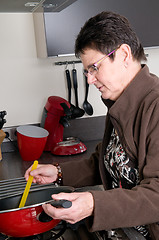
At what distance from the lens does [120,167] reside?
3.64ft

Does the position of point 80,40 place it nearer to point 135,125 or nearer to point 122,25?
point 122,25

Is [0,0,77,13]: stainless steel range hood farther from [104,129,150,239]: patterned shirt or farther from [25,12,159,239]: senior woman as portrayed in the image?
[104,129,150,239]: patterned shirt

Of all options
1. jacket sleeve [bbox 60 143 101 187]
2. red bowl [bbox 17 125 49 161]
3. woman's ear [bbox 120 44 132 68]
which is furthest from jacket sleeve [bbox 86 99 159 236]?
red bowl [bbox 17 125 49 161]

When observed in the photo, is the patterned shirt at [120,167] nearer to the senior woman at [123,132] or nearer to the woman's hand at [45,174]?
the senior woman at [123,132]

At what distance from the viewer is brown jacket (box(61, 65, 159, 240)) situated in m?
0.89

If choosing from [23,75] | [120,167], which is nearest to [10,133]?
[23,75]

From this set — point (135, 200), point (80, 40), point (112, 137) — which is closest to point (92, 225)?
point (135, 200)

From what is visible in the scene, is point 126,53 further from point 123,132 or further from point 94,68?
point 123,132

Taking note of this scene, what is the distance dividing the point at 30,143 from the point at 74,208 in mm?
1085

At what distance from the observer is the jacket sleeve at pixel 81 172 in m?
1.33

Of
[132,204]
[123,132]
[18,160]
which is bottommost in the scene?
[18,160]

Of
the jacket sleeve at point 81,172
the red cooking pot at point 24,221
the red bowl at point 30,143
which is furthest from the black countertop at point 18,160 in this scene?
the red cooking pot at point 24,221

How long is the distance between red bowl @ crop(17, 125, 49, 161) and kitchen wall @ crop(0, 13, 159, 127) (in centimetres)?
21

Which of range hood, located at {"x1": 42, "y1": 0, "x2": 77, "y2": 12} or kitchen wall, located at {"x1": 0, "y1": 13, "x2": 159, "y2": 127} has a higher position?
range hood, located at {"x1": 42, "y1": 0, "x2": 77, "y2": 12}
